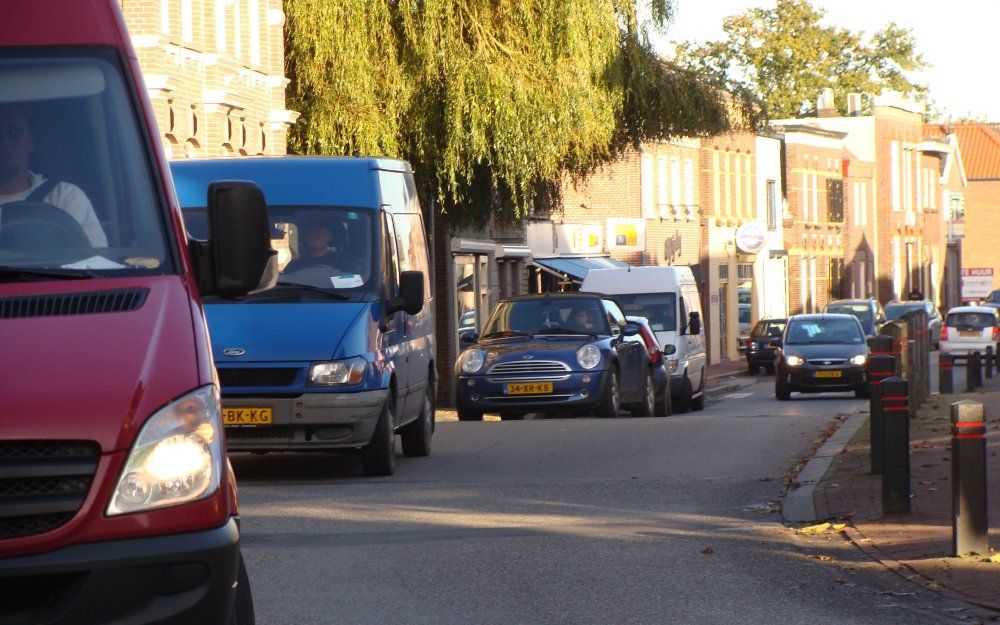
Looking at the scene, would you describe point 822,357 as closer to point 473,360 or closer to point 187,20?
point 473,360

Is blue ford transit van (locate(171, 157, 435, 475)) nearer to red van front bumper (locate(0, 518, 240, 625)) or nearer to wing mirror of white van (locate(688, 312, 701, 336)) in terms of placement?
red van front bumper (locate(0, 518, 240, 625))

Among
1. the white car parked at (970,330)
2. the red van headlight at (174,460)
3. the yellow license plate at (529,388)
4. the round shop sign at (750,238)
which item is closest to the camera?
the red van headlight at (174,460)

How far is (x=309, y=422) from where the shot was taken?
1370cm

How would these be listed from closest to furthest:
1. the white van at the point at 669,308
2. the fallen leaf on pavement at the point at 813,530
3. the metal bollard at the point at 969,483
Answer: the metal bollard at the point at 969,483 < the fallen leaf on pavement at the point at 813,530 < the white van at the point at 669,308

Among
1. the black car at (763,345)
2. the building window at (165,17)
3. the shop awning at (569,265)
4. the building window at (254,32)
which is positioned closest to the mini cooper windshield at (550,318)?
the building window at (165,17)

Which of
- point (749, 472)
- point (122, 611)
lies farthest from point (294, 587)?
point (749, 472)

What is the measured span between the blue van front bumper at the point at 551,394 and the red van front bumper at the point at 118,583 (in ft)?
56.3

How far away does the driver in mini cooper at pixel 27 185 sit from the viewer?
19.0 feet

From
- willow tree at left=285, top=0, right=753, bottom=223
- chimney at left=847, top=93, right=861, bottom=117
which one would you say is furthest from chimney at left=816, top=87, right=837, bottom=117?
willow tree at left=285, top=0, right=753, bottom=223

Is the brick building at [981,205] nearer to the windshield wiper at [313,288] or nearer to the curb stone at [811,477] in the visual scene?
the curb stone at [811,477]

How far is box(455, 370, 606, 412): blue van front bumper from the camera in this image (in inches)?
877

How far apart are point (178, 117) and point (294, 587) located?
17719 mm

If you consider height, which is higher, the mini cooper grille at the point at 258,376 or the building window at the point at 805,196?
the building window at the point at 805,196

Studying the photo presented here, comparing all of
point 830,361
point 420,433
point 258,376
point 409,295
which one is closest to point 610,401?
point 420,433
